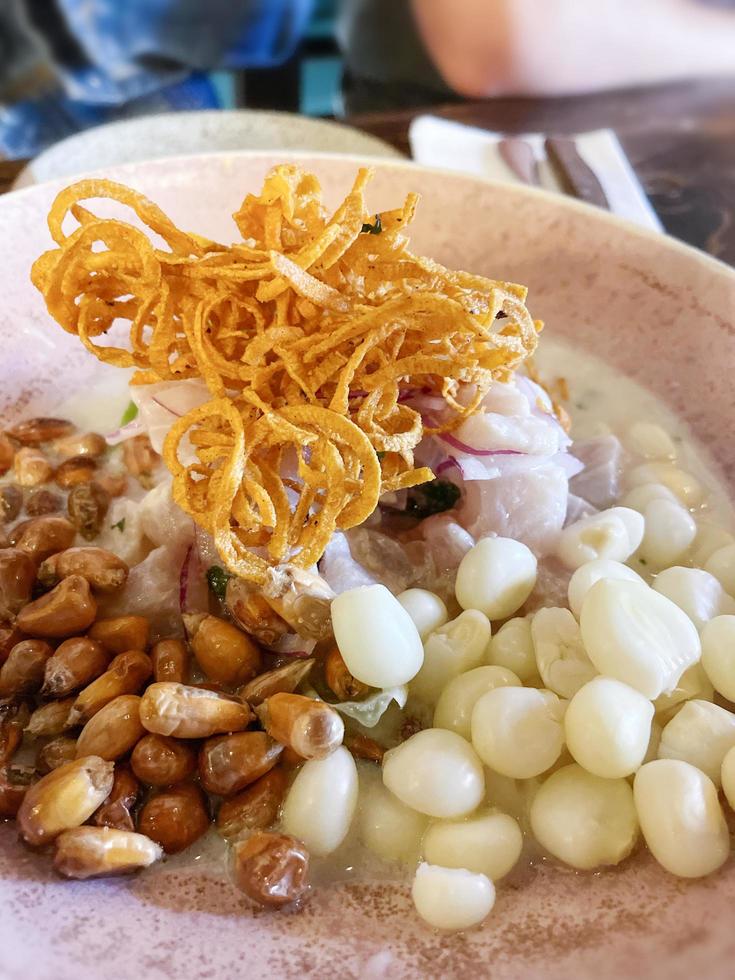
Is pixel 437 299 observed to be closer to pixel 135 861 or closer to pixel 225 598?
pixel 225 598

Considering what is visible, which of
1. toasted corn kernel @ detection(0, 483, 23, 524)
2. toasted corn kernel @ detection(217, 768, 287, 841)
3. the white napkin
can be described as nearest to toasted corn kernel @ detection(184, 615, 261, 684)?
toasted corn kernel @ detection(217, 768, 287, 841)

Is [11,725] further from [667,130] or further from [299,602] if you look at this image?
[667,130]

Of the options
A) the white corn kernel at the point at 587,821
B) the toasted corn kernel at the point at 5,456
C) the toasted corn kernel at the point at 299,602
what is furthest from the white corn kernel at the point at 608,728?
the toasted corn kernel at the point at 5,456

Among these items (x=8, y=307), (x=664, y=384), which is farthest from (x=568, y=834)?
(x=8, y=307)

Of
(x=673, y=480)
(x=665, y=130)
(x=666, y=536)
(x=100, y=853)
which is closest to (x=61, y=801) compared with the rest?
(x=100, y=853)

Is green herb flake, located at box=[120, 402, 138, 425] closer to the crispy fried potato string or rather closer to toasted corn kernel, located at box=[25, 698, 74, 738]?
the crispy fried potato string

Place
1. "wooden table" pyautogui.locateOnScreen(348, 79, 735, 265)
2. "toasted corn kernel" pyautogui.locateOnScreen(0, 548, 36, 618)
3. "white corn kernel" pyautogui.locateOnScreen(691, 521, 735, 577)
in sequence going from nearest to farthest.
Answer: "toasted corn kernel" pyautogui.locateOnScreen(0, 548, 36, 618) < "white corn kernel" pyautogui.locateOnScreen(691, 521, 735, 577) < "wooden table" pyautogui.locateOnScreen(348, 79, 735, 265)
